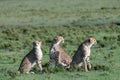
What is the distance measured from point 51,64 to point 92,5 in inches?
1225

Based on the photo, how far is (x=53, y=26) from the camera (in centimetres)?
2791

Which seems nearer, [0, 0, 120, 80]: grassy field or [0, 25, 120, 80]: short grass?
[0, 25, 120, 80]: short grass

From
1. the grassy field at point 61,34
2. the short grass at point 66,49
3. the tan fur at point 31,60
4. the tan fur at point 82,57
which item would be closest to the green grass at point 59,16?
the grassy field at point 61,34

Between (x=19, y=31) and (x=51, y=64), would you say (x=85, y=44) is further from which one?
(x=19, y=31)

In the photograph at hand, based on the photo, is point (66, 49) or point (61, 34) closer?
point (66, 49)

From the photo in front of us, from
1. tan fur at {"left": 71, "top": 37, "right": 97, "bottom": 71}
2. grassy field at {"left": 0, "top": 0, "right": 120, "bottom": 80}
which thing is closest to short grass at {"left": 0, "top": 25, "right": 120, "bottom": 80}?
grassy field at {"left": 0, "top": 0, "right": 120, "bottom": 80}

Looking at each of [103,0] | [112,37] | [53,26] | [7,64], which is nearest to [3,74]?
[7,64]

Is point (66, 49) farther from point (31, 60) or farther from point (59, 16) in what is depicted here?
point (59, 16)

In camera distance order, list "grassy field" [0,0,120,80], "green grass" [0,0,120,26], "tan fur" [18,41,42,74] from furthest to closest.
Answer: "green grass" [0,0,120,26] < "tan fur" [18,41,42,74] < "grassy field" [0,0,120,80]

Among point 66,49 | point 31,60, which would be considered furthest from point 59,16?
point 31,60

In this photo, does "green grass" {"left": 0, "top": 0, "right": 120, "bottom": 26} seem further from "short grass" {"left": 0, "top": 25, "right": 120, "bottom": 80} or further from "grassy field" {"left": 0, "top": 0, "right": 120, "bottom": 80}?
"short grass" {"left": 0, "top": 25, "right": 120, "bottom": 80}

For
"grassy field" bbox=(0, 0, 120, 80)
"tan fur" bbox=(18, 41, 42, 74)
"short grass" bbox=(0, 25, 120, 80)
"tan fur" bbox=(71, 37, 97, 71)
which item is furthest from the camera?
"tan fur" bbox=(71, 37, 97, 71)

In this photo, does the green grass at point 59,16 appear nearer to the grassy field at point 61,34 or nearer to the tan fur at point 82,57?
the grassy field at point 61,34

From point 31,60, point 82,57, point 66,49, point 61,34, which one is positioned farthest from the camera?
point 61,34
